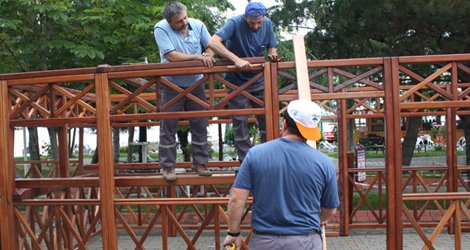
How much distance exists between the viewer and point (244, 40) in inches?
227

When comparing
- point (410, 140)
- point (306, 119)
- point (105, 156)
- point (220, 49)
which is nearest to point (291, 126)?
point (306, 119)

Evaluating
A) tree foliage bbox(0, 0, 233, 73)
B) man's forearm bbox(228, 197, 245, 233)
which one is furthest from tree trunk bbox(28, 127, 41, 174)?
man's forearm bbox(228, 197, 245, 233)

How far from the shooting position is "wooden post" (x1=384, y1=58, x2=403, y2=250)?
5.59 meters

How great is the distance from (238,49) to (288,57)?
554 inches

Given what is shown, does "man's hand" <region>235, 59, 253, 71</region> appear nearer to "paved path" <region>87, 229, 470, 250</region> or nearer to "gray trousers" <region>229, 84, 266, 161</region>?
"gray trousers" <region>229, 84, 266, 161</region>

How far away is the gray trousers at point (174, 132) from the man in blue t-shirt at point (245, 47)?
39 cm

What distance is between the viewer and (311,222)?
11.6 feet

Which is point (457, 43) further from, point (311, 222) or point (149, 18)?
point (311, 222)

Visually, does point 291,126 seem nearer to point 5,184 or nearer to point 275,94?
point 275,94

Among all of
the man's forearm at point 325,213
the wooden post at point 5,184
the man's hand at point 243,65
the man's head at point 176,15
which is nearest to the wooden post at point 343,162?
the man's hand at point 243,65

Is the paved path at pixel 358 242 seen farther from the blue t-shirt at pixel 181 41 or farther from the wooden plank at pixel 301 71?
the wooden plank at pixel 301 71

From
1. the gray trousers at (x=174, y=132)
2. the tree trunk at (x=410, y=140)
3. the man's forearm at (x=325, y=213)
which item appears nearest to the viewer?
the man's forearm at (x=325, y=213)

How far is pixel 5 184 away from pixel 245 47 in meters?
3.21

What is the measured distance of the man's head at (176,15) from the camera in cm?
550
